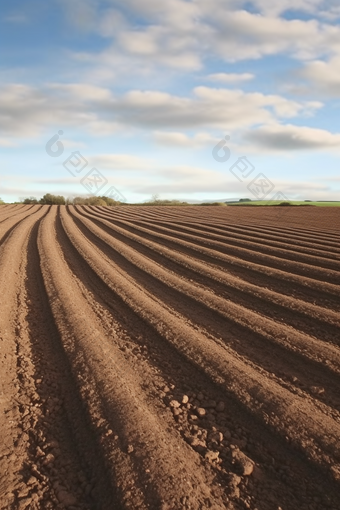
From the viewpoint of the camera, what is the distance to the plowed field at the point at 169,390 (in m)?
2.27

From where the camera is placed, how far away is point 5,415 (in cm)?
289

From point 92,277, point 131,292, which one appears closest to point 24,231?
point 92,277

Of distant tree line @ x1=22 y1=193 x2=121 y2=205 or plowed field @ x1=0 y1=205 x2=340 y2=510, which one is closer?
plowed field @ x1=0 y1=205 x2=340 y2=510

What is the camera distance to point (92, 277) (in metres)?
7.02

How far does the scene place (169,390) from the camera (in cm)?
334

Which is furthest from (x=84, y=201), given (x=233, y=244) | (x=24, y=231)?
(x=233, y=244)

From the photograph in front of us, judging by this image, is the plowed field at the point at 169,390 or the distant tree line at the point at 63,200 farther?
the distant tree line at the point at 63,200

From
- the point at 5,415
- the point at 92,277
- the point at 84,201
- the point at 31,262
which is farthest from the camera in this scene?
the point at 84,201

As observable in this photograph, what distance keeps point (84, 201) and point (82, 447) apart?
44.4m

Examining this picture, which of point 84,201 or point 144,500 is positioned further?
point 84,201

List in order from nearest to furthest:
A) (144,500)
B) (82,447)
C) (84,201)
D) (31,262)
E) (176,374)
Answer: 1. (144,500)
2. (82,447)
3. (176,374)
4. (31,262)
5. (84,201)

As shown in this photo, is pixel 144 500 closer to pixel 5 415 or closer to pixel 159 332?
pixel 5 415

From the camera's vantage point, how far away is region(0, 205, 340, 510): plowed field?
2.27 metres

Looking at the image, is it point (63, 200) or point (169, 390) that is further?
point (63, 200)
